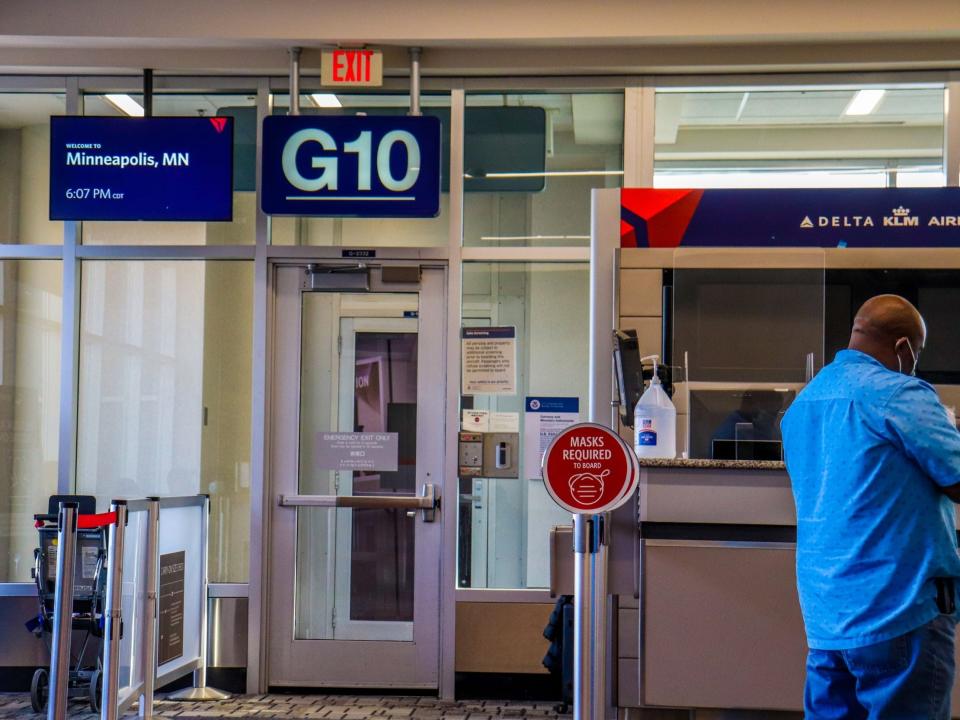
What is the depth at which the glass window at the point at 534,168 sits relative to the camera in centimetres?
554

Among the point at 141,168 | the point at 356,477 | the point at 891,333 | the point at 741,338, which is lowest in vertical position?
the point at 356,477

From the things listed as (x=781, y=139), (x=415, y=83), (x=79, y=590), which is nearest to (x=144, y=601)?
(x=79, y=590)

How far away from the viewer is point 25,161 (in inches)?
225

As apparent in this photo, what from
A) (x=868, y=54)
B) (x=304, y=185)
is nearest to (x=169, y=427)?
(x=304, y=185)

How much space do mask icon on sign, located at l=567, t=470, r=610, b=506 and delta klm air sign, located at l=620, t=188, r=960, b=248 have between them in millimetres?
1794

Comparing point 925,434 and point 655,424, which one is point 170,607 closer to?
point 655,424

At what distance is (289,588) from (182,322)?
1.50 m

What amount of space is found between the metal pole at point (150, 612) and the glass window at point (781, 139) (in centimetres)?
299

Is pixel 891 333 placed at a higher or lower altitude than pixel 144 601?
higher

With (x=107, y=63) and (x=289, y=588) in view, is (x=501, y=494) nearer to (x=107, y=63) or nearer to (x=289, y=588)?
(x=289, y=588)

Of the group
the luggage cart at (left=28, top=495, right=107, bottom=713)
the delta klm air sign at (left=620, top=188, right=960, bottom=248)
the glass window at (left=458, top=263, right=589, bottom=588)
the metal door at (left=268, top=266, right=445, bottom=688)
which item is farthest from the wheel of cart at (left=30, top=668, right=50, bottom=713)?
the delta klm air sign at (left=620, top=188, right=960, bottom=248)

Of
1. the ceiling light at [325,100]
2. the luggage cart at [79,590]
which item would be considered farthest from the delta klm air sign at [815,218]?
the luggage cart at [79,590]

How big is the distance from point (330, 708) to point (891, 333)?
11.1ft

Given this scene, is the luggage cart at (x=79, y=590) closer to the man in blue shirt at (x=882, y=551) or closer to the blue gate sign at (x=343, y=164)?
the blue gate sign at (x=343, y=164)
